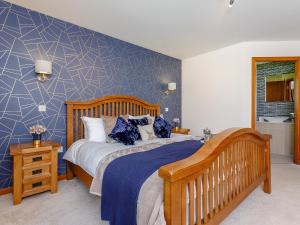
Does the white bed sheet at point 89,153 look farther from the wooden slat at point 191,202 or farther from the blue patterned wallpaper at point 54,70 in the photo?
the wooden slat at point 191,202

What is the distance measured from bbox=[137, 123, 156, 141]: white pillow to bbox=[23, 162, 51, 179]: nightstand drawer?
1.31m

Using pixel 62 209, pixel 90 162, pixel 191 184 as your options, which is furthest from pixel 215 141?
pixel 62 209

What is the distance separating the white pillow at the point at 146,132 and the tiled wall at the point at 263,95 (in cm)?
393

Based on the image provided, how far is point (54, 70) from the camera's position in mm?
2908

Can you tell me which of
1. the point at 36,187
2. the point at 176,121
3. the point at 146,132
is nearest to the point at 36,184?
the point at 36,187

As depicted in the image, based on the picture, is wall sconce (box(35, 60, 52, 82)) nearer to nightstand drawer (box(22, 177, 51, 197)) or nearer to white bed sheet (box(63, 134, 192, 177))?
white bed sheet (box(63, 134, 192, 177))

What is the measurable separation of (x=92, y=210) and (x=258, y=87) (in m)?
5.37

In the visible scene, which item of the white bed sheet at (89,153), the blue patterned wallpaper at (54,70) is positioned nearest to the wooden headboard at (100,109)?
the blue patterned wallpaper at (54,70)

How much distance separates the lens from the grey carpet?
1.91 m

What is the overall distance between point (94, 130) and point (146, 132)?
30.7 inches

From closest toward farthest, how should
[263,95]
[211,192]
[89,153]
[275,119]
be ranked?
[211,192] → [89,153] → [275,119] → [263,95]

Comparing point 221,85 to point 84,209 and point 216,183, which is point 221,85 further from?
point 84,209

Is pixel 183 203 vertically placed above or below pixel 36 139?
below

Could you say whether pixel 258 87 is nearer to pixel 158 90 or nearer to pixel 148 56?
pixel 158 90
